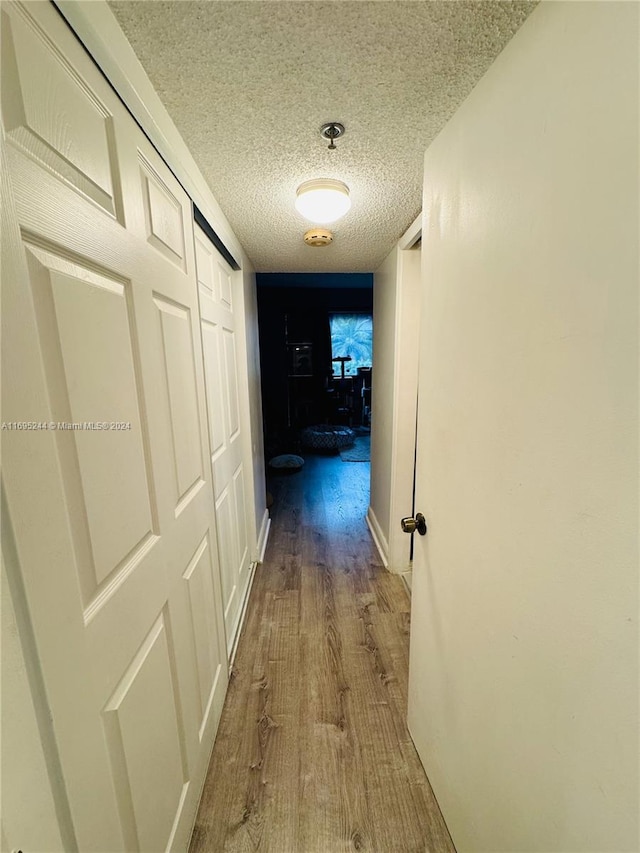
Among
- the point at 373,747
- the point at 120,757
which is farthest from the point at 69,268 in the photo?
the point at 373,747

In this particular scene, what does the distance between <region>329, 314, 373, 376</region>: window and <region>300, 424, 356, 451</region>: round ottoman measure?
1.48 meters

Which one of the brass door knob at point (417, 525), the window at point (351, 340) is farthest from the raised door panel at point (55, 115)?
the window at point (351, 340)

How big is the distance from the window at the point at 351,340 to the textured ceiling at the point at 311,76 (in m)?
5.05

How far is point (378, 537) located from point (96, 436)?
243cm

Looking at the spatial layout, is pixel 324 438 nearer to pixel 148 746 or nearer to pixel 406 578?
pixel 406 578

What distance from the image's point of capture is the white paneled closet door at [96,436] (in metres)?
0.47

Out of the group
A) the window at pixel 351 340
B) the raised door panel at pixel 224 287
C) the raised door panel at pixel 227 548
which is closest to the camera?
the raised door panel at pixel 227 548

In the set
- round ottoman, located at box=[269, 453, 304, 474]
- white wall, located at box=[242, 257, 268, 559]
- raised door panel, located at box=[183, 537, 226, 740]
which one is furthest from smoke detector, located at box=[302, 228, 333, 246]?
round ottoman, located at box=[269, 453, 304, 474]

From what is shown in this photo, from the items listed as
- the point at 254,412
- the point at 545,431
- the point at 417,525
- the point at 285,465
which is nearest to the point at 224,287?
the point at 254,412

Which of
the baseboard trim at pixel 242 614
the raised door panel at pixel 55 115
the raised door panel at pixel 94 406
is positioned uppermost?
the raised door panel at pixel 55 115

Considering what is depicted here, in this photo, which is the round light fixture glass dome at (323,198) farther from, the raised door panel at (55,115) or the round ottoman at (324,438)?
the round ottoman at (324,438)

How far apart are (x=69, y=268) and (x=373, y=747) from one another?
5.99 feet

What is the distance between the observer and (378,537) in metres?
2.69

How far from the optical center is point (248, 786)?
3.78 ft
